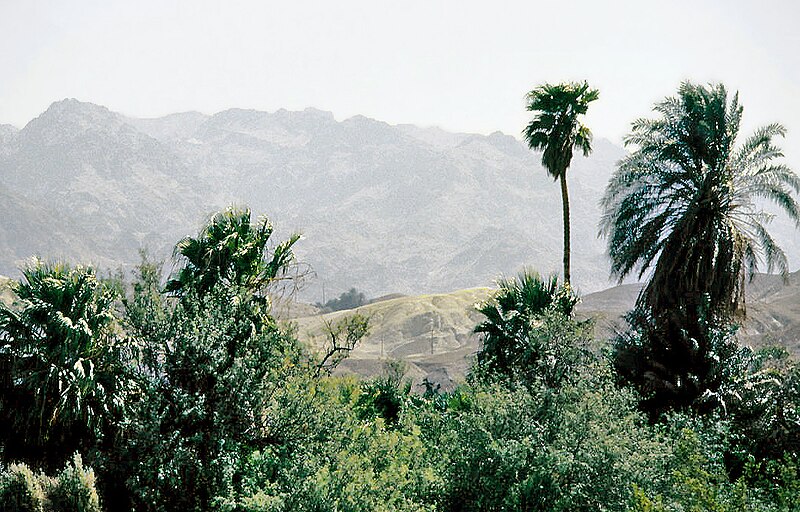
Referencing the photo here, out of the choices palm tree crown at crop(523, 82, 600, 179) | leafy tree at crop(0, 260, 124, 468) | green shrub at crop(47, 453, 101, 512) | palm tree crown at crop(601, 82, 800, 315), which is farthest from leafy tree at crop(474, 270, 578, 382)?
green shrub at crop(47, 453, 101, 512)

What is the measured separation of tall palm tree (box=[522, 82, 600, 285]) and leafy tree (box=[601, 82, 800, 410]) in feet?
5.39

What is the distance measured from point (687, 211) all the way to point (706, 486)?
1368cm

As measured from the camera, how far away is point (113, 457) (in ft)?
45.0

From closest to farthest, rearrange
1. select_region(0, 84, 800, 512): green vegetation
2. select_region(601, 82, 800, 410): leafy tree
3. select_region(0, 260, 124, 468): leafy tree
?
select_region(0, 84, 800, 512): green vegetation → select_region(0, 260, 124, 468): leafy tree → select_region(601, 82, 800, 410): leafy tree

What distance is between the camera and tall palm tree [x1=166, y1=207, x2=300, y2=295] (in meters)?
15.8

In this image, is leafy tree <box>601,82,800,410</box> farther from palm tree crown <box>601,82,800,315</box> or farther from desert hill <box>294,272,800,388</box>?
desert hill <box>294,272,800,388</box>

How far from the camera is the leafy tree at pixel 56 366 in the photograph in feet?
Answer: 45.4

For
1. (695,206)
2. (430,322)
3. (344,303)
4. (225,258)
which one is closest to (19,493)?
(225,258)

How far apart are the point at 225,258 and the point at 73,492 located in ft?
17.2

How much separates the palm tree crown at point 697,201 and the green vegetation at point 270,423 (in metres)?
4.71

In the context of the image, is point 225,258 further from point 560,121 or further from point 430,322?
point 430,322

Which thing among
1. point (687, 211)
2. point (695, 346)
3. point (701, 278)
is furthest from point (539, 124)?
point (695, 346)

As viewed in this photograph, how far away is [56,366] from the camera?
1384 cm

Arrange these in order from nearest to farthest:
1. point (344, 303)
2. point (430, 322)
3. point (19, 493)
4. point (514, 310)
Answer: point (19, 493)
point (514, 310)
point (430, 322)
point (344, 303)
